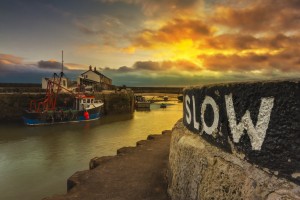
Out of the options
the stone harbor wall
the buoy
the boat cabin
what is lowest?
the buoy

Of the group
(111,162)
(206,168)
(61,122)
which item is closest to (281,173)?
(206,168)

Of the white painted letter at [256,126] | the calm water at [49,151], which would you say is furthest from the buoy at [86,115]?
the white painted letter at [256,126]

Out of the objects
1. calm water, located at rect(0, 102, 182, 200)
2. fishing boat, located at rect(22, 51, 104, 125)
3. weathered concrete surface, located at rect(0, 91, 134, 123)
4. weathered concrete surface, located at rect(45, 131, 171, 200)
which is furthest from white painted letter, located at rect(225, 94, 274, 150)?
weathered concrete surface, located at rect(0, 91, 134, 123)

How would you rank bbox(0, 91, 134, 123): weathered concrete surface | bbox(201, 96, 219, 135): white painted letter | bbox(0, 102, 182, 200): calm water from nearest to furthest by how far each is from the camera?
1. bbox(201, 96, 219, 135): white painted letter
2. bbox(0, 102, 182, 200): calm water
3. bbox(0, 91, 134, 123): weathered concrete surface

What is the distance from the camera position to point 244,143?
2.29m

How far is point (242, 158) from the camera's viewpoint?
233 centimetres

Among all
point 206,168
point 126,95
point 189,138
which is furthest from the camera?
point 126,95

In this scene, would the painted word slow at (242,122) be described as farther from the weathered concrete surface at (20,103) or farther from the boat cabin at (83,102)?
the weathered concrete surface at (20,103)

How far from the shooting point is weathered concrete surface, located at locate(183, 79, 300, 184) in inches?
72.7

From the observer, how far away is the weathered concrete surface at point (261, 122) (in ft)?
6.06

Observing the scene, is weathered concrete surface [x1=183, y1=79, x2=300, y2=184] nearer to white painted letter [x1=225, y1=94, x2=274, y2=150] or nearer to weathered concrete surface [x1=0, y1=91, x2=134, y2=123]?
white painted letter [x1=225, y1=94, x2=274, y2=150]

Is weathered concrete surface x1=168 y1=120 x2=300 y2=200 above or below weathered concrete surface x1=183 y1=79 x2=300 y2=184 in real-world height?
below

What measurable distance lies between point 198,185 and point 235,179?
2.43ft

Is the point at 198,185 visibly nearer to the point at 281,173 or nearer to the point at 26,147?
the point at 281,173
